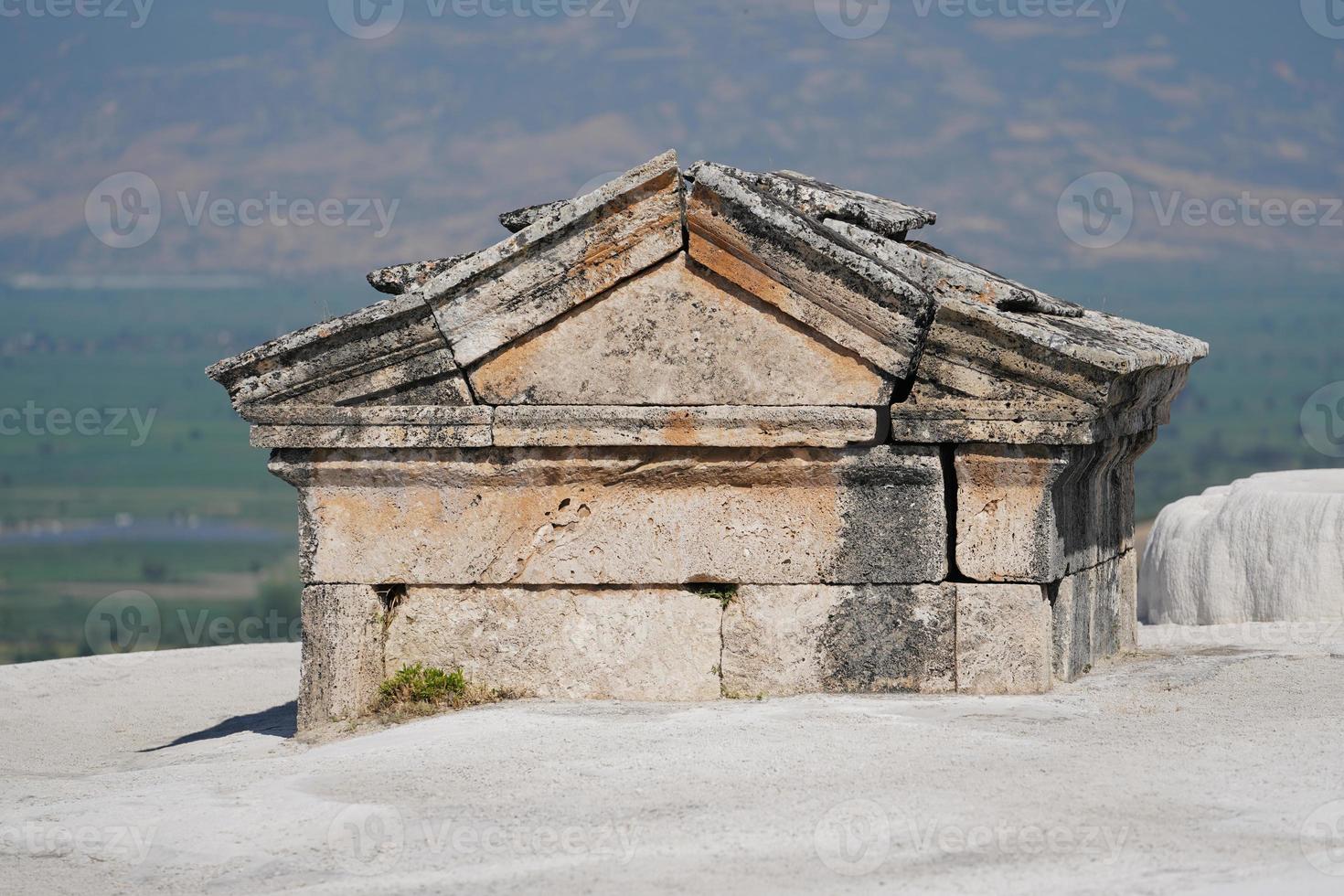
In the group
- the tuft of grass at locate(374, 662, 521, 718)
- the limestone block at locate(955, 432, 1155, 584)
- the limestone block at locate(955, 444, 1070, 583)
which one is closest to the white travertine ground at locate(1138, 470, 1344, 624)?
the limestone block at locate(955, 432, 1155, 584)

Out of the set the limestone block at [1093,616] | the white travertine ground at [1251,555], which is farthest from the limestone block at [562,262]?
the white travertine ground at [1251,555]

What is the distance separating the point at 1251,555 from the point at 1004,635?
4.40 metres

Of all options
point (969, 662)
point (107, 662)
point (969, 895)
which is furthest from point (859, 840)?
point (107, 662)

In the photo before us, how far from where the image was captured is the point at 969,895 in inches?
187

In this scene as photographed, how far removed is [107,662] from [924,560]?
7896 millimetres

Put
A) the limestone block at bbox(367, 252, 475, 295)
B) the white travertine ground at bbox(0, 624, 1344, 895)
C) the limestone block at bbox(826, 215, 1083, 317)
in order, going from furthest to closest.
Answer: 1. the limestone block at bbox(367, 252, 475, 295)
2. the limestone block at bbox(826, 215, 1083, 317)
3. the white travertine ground at bbox(0, 624, 1344, 895)

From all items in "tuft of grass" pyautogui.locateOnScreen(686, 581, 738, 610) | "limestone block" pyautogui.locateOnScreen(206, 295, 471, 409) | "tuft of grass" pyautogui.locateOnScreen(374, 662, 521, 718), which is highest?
"limestone block" pyautogui.locateOnScreen(206, 295, 471, 409)

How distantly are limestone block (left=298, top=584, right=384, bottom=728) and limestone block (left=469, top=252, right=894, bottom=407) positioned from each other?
118 cm

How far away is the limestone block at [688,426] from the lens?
7.47 m

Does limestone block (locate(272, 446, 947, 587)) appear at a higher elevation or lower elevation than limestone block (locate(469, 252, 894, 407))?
lower

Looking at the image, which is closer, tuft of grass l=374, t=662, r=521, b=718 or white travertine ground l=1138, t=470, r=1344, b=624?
tuft of grass l=374, t=662, r=521, b=718

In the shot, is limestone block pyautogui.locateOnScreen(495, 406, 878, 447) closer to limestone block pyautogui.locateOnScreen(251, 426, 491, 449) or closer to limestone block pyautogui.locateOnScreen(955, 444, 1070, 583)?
limestone block pyautogui.locateOnScreen(251, 426, 491, 449)

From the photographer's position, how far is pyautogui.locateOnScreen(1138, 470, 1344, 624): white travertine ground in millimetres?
10734

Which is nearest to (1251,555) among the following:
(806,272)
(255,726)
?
(806,272)
